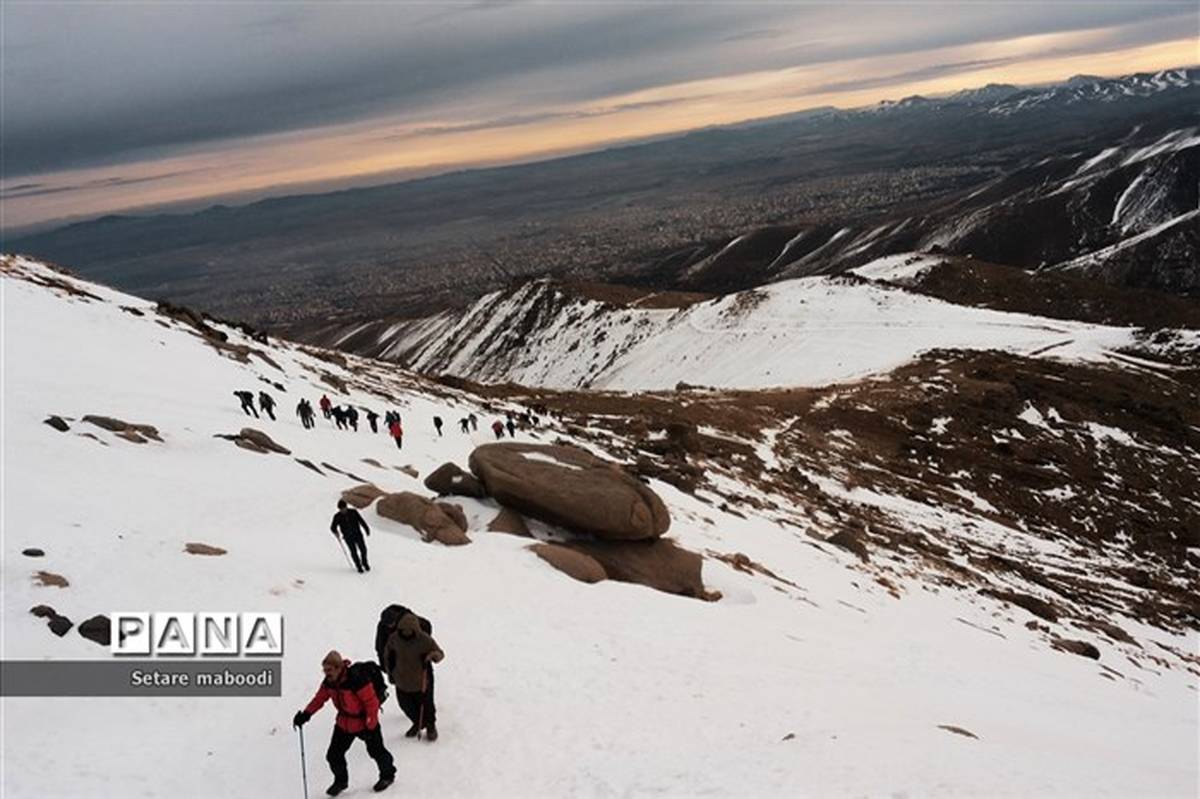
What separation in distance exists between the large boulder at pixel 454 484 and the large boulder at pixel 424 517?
7.99ft

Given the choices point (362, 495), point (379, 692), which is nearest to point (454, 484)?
point (362, 495)

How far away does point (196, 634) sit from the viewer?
12492 millimetres

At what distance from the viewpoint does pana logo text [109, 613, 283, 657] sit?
12.0 meters

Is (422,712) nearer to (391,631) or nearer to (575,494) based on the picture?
(391,631)

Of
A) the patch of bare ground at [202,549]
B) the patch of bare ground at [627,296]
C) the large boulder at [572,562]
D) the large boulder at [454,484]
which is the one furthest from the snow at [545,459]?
the patch of bare ground at [627,296]

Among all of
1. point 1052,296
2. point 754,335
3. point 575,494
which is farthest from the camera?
point 1052,296

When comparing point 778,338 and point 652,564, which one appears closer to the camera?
point 652,564

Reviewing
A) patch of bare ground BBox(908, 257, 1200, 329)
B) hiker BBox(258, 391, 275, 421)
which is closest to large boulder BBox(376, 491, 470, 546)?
hiker BBox(258, 391, 275, 421)

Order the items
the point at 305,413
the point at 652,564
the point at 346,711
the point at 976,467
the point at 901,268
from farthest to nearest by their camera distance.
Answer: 1. the point at 901,268
2. the point at 976,467
3. the point at 305,413
4. the point at 652,564
5. the point at 346,711

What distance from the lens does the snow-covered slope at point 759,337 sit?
73188mm

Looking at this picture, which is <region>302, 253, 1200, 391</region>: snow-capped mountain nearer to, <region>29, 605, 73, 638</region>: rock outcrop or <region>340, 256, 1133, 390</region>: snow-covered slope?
<region>340, 256, 1133, 390</region>: snow-covered slope

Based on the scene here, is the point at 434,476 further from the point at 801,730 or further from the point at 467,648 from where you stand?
the point at 801,730

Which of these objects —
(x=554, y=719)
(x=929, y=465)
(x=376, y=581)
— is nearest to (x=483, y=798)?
(x=554, y=719)

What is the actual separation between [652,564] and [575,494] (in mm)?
2871
